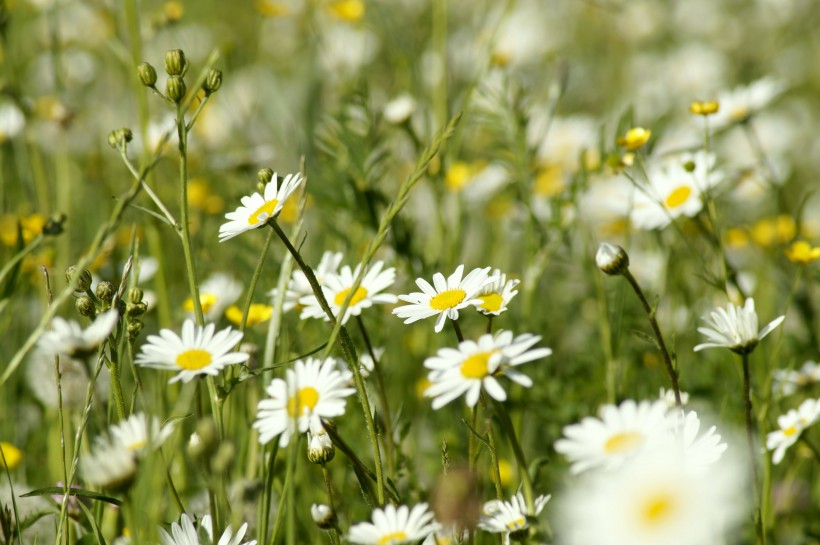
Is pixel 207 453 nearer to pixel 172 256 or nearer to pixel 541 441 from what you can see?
pixel 541 441

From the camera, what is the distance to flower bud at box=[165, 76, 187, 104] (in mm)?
952

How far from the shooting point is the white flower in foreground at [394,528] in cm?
82

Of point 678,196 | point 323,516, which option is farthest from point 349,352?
point 678,196

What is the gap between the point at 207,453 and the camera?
783 millimetres

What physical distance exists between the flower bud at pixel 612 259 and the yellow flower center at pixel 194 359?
1.46 ft

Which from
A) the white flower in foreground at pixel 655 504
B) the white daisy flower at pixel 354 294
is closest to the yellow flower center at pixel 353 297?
the white daisy flower at pixel 354 294

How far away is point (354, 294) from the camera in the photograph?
100cm

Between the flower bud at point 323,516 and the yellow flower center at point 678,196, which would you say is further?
the yellow flower center at point 678,196

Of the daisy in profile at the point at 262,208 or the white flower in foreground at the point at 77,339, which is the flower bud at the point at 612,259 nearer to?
the daisy in profile at the point at 262,208

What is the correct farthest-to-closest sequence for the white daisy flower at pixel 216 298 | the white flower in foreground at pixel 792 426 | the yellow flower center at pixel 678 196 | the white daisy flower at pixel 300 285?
the yellow flower center at pixel 678 196, the white daisy flower at pixel 216 298, the white daisy flower at pixel 300 285, the white flower in foreground at pixel 792 426

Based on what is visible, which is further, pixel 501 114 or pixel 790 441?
pixel 501 114

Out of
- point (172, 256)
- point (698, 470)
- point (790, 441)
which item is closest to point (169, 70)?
point (698, 470)

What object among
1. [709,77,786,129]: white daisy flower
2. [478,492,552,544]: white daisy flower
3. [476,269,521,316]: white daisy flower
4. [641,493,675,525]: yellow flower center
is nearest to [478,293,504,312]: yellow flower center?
[476,269,521,316]: white daisy flower

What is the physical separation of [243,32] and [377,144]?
2.74 meters
